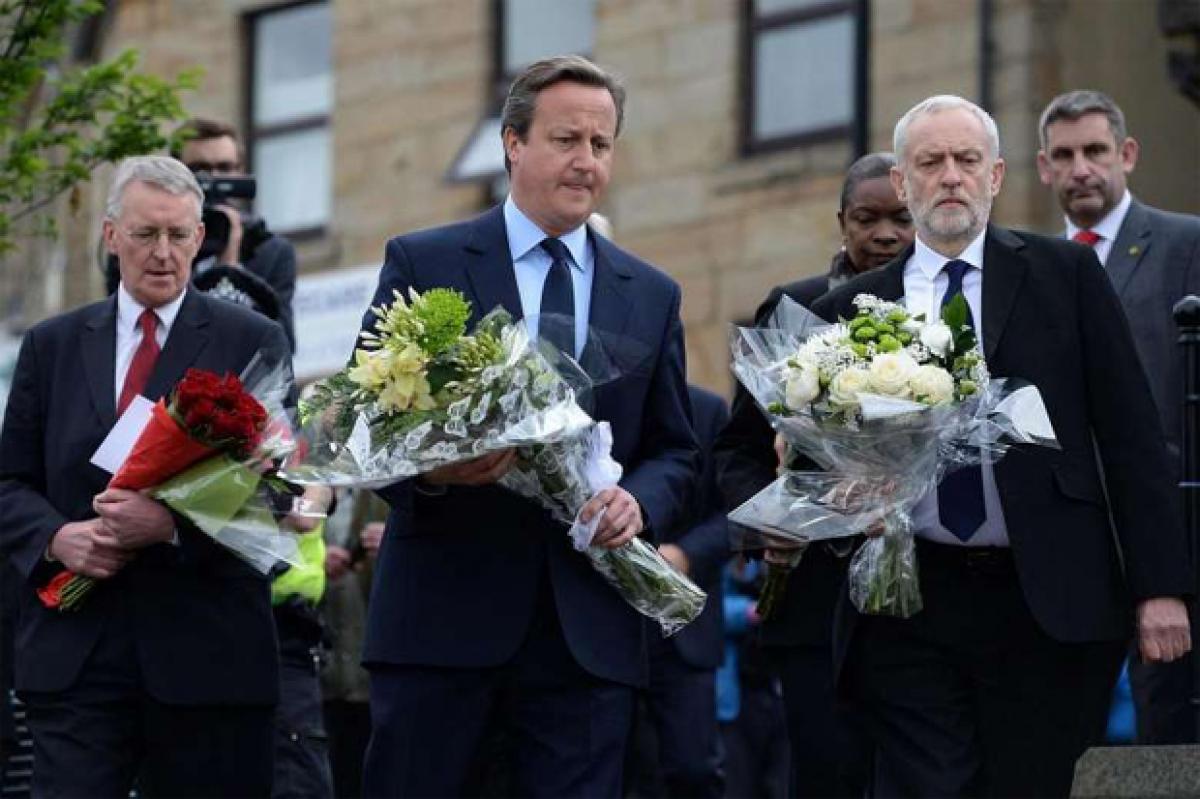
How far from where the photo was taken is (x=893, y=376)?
8.24 meters

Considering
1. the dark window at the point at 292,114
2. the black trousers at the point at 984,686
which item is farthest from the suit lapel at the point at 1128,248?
the dark window at the point at 292,114

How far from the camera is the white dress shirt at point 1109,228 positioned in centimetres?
1146

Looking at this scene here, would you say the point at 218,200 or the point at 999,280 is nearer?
the point at 999,280

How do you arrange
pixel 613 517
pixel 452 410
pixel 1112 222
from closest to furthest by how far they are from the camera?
pixel 452 410 → pixel 613 517 → pixel 1112 222

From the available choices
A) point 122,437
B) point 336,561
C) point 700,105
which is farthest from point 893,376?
point 700,105

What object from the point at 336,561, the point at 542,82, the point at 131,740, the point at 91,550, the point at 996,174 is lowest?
the point at 131,740

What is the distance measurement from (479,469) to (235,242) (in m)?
3.70

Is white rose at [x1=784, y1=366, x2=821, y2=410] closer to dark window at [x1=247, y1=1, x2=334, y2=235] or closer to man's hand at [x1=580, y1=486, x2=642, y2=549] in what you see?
man's hand at [x1=580, y1=486, x2=642, y2=549]

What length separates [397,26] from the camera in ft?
85.9

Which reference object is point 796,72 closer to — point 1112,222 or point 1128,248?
point 1112,222

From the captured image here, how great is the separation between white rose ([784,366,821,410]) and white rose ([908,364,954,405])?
280 mm

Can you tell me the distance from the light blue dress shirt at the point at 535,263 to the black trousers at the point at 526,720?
0.86 meters

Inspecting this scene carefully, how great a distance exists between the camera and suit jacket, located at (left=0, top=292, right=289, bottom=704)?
360 inches

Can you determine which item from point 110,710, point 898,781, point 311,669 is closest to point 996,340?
point 898,781
